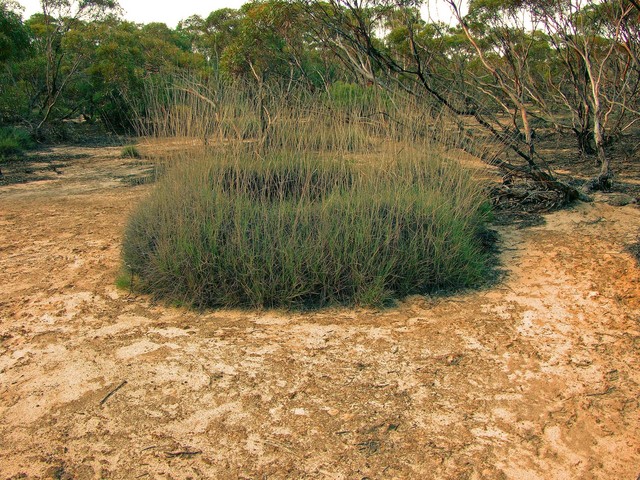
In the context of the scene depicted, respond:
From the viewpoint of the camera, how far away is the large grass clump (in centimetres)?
390

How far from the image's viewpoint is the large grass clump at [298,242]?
3.90 meters

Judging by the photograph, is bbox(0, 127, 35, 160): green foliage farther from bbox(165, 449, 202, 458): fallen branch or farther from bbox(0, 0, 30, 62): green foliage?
bbox(165, 449, 202, 458): fallen branch

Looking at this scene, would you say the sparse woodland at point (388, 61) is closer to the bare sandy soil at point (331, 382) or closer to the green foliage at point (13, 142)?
the green foliage at point (13, 142)

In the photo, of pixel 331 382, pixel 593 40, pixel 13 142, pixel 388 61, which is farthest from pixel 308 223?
pixel 13 142

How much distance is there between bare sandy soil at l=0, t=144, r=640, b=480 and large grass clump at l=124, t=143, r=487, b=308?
0.18 m

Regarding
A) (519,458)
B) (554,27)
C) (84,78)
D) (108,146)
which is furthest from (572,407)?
(84,78)

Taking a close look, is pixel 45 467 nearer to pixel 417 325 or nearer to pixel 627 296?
pixel 417 325

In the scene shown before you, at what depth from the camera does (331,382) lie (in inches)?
117

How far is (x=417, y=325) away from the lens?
361cm

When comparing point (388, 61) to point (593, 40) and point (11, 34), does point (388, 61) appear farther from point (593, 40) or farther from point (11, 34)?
point (11, 34)

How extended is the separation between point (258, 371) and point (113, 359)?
81 centimetres

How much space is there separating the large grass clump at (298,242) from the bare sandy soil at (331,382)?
18cm

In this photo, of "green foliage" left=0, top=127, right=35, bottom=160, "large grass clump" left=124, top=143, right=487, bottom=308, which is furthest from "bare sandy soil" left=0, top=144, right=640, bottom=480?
"green foliage" left=0, top=127, right=35, bottom=160

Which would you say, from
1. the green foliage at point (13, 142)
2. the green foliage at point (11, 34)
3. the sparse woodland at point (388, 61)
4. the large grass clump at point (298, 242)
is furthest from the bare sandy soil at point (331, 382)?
the green foliage at point (11, 34)
